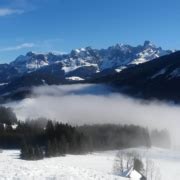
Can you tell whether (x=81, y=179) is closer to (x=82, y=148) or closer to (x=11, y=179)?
(x=11, y=179)

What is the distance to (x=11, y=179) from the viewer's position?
131 ft

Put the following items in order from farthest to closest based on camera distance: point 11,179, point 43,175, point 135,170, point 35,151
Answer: point 35,151
point 135,170
point 43,175
point 11,179

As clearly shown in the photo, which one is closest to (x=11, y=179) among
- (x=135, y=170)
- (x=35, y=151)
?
(x=135, y=170)

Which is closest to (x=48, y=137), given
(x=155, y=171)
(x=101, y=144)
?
(x=101, y=144)

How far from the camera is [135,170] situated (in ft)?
331

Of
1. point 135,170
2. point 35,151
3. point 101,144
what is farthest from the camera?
point 101,144

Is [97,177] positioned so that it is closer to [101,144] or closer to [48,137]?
[48,137]

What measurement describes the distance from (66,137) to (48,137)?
740 centimetres

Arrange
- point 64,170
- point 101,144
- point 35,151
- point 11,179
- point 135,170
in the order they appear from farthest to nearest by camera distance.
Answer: point 101,144 < point 35,151 < point 135,170 < point 64,170 < point 11,179

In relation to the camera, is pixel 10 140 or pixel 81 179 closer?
pixel 81 179

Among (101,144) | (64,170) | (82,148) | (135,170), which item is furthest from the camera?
(101,144)

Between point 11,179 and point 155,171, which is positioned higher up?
point 11,179

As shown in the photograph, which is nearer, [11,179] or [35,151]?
[11,179]

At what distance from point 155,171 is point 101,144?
67.6 meters
